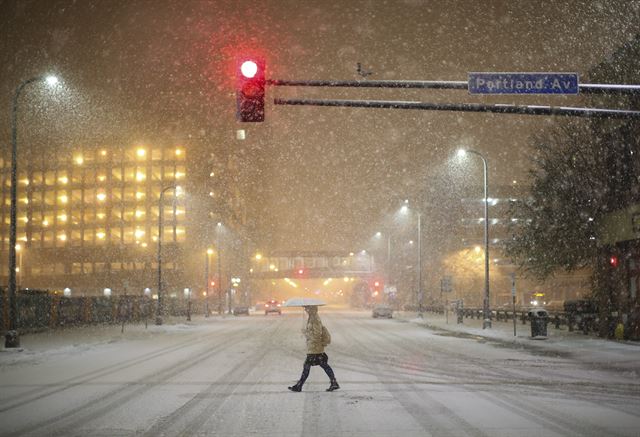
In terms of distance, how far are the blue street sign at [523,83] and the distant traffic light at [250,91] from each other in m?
4.22

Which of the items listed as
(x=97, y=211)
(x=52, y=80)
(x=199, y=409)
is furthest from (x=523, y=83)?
(x=97, y=211)

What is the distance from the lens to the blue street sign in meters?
13.5

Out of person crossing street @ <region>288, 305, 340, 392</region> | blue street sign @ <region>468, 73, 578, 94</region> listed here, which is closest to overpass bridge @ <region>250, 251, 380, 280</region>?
blue street sign @ <region>468, 73, 578, 94</region>

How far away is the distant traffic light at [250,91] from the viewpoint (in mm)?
12672

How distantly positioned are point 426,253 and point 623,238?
5524 centimetres

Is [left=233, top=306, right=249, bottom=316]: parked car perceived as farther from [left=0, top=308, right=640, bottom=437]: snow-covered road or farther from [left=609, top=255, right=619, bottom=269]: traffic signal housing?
[left=0, top=308, right=640, bottom=437]: snow-covered road

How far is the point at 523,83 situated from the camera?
44.4 feet

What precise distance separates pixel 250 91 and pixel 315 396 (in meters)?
5.79

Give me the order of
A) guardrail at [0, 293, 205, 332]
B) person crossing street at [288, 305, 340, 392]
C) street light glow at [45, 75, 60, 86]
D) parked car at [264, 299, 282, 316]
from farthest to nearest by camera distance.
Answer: parked car at [264, 299, 282, 316], guardrail at [0, 293, 205, 332], street light glow at [45, 75, 60, 86], person crossing street at [288, 305, 340, 392]

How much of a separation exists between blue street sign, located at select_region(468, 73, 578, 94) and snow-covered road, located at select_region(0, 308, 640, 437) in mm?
5908

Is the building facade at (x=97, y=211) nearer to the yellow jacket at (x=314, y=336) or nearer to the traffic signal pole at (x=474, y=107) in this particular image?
the traffic signal pole at (x=474, y=107)

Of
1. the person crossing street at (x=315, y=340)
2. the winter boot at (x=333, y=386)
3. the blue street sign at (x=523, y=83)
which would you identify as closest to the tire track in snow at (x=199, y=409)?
the person crossing street at (x=315, y=340)

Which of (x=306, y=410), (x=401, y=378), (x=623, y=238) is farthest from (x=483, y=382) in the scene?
(x=623, y=238)

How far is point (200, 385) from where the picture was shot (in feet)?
46.4
